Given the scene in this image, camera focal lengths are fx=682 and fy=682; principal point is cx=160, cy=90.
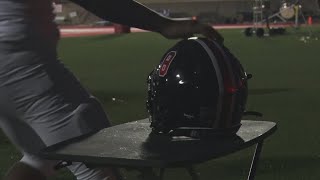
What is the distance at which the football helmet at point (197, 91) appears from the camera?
1.71 m

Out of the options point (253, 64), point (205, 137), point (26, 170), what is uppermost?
point (205, 137)

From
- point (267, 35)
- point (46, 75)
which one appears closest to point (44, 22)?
point (46, 75)

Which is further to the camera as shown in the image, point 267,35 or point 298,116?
point 267,35

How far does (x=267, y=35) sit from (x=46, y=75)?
63.4 feet

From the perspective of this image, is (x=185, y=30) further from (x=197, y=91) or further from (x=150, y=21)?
(x=197, y=91)

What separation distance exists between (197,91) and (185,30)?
0.29 metres

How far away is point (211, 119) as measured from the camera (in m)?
1.72

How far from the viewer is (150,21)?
6.49 ft

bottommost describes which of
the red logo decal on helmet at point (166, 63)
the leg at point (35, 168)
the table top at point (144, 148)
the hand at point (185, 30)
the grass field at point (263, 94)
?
the grass field at point (263, 94)

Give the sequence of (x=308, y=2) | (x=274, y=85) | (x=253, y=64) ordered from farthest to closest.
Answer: (x=308, y=2) < (x=253, y=64) < (x=274, y=85)

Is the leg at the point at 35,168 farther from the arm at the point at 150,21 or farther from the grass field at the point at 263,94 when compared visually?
the grass field at the point at 263,94

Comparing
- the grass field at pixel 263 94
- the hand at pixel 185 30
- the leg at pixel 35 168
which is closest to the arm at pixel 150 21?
the hand at pixel 185 30

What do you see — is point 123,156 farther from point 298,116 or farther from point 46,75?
point 298,116

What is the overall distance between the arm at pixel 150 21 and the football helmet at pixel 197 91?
120 mm
